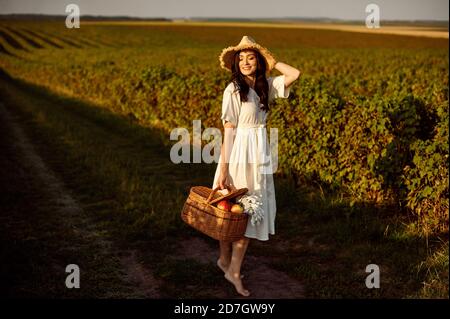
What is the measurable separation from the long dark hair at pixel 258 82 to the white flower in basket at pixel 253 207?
0.90 meters

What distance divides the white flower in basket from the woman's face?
1227mm

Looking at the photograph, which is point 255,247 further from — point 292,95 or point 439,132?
point 292,95

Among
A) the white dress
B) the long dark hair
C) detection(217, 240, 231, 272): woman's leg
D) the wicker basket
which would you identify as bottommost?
detection(217, 240, 231, 272): woman's leg

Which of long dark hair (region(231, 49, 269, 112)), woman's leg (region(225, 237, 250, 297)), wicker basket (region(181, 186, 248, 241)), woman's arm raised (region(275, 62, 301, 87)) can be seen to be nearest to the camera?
wicker basket (region(181, 186, 248, 241))

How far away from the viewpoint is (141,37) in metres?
86.2

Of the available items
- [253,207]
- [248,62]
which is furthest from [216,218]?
[248,62]

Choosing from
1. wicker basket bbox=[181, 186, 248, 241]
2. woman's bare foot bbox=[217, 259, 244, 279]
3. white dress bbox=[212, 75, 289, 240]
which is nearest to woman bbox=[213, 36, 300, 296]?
white dress bbox=[212, 75, 289, 240]

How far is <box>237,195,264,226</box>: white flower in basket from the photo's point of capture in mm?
5262

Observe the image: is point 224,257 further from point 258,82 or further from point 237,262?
point 258,82

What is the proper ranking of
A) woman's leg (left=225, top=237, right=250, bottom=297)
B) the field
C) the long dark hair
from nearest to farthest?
the long dark hair < woman's leg (left=225, top=237, right=250, bottom=297) < the field

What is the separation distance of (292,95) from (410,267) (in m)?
4.48

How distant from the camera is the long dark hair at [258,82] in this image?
5312 mm

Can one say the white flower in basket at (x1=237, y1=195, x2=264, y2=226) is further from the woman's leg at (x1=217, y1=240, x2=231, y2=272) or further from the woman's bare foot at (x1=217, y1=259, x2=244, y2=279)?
the woman's bare foot at (x1=217, y1=259, x2=244, y2=279)

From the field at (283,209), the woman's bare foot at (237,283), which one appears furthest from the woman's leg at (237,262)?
the field at (283,209)
